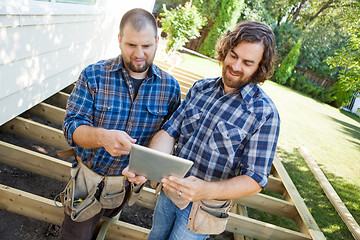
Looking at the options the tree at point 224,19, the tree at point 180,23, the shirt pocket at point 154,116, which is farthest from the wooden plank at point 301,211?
the tree at point 224,19

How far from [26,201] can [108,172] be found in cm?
101

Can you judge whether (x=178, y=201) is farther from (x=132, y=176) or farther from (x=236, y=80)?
(x=236, y=80)

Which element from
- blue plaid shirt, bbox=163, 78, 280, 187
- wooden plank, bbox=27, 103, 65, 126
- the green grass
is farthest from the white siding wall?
the green grass

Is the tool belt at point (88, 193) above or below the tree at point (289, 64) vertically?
below

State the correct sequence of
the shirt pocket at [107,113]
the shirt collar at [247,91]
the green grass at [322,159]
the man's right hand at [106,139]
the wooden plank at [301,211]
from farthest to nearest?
the green grass at [322,159], the wooden plank at [301,211], the shirt pocket at [107,113], the shirt collar at [247,91], the man's right hand at [106,139]

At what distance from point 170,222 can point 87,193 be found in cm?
72

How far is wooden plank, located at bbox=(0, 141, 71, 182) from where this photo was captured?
2.76 meters

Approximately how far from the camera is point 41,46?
3049 mm

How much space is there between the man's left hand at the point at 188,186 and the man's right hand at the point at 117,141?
32 cm

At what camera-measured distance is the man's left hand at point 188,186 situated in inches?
57.3

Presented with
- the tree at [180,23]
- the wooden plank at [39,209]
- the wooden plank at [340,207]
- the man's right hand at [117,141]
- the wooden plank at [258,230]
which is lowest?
the wooden plank at [39,209]

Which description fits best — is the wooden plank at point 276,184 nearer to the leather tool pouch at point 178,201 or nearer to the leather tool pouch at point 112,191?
the leather tool pouch at point 178,201

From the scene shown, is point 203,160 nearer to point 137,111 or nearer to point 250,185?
point 250,185

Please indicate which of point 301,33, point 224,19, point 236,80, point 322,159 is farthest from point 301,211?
point 301,33
